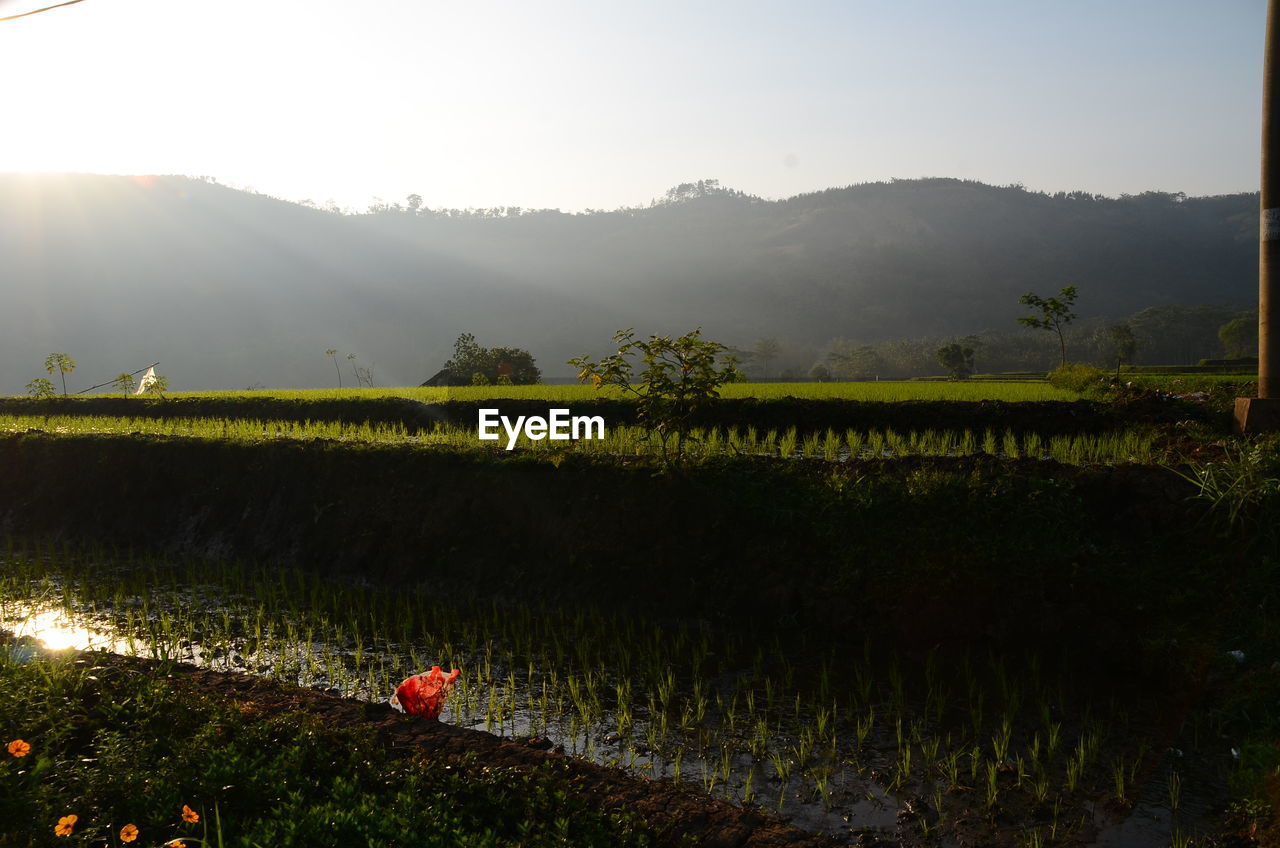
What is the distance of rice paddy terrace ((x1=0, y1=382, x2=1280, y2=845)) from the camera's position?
13.7 feet

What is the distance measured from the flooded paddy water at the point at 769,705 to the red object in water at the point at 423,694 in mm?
358

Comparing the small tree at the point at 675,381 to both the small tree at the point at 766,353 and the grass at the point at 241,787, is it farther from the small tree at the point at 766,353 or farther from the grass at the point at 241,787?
the small tree at the point at 766,353

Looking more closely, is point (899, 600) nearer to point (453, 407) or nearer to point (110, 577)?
point (110, 577)

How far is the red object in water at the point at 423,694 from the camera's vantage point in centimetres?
450

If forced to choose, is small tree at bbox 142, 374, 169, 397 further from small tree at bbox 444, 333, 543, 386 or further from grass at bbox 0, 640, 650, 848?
grass at bbox 0, 640, 650, 848

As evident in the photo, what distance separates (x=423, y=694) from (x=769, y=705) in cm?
215

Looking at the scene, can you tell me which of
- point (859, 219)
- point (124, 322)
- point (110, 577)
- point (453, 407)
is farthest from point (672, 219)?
point (110, 577)

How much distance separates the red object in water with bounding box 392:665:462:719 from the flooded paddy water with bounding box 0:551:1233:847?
358 millimetres

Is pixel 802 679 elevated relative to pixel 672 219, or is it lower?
lower

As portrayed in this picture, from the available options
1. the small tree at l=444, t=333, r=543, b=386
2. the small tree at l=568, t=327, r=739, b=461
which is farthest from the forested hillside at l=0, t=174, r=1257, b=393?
the small tree at l=568, t=327, r=739, b=461

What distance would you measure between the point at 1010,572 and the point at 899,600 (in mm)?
842

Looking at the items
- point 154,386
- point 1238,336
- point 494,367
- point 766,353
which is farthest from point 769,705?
point 766,353

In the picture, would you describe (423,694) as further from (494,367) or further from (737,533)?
(494,367)

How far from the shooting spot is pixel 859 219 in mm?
153125
